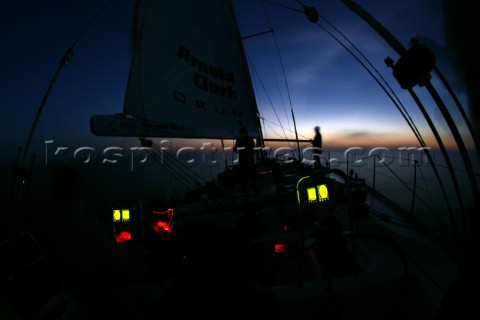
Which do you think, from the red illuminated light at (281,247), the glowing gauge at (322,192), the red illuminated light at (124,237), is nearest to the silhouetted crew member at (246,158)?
the red illuminated light at (281,247)

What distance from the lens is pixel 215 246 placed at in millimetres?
2781

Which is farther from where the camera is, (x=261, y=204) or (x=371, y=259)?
(x=261, y=204)

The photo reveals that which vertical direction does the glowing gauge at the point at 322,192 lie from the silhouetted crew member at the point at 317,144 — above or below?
below

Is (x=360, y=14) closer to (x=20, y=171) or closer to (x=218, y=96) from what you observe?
(x=20, y=171)

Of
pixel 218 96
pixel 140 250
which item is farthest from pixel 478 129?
pixel 218 96

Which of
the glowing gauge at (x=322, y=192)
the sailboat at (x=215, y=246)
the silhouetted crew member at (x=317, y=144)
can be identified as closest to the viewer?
the sailboat at (x=215, y=246)

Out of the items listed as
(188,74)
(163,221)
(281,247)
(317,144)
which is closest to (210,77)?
(188,74)

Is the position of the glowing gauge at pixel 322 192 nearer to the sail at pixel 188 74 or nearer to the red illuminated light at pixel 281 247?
the red illuminated light at pixel 281 247

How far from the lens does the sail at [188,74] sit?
4289mm

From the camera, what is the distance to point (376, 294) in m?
2.16

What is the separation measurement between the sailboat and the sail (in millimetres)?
28

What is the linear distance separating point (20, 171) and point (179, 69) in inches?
143

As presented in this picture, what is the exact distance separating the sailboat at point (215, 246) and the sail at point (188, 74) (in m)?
0.03

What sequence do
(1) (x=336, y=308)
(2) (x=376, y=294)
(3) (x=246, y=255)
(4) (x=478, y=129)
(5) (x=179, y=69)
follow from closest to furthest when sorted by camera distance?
(4) (x=478, y=129) → (1) (x=336, y=308) → (2) (x=376, y=294) → (3) (x=246, y=255) → (5) (x=179, y=69)
